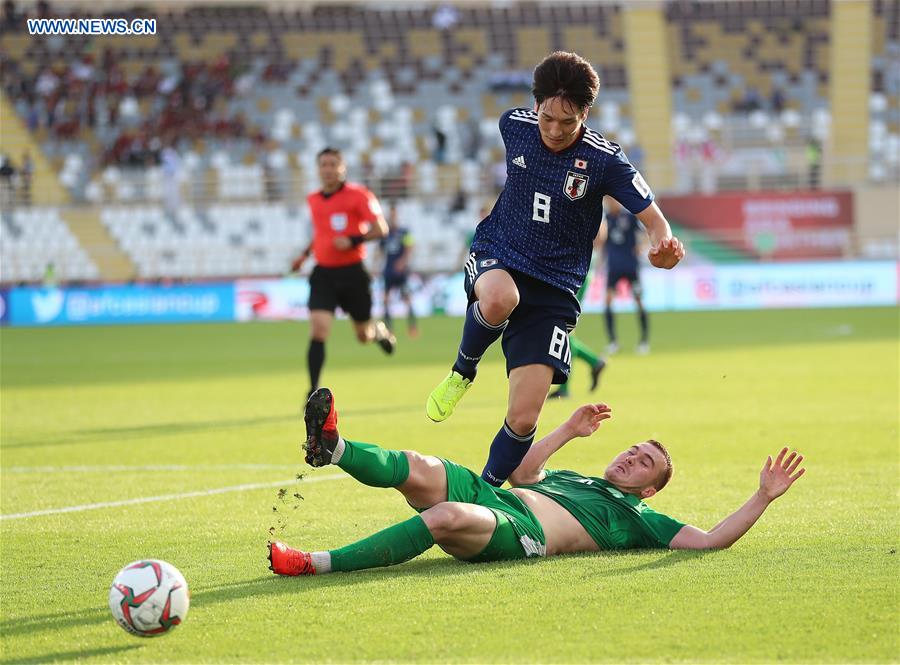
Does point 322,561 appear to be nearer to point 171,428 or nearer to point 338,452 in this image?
point 338,452

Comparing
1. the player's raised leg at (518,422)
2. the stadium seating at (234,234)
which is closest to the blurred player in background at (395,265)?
the stadium seating at (234,234)

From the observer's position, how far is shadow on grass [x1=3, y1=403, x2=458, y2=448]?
35.9 feet

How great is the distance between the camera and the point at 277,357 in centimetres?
1998

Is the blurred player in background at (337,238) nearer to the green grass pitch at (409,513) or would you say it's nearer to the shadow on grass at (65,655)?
the green grass pitch at (409,513)

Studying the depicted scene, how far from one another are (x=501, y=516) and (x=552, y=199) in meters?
1.75

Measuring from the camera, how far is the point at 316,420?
5.16 m

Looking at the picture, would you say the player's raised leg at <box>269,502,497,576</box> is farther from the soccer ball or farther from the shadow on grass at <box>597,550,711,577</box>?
the soccer ball

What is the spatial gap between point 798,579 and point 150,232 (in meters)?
31.2

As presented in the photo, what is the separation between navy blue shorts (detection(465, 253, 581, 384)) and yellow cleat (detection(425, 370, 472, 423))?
27cm

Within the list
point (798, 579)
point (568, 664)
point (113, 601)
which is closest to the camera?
point (568, 664)

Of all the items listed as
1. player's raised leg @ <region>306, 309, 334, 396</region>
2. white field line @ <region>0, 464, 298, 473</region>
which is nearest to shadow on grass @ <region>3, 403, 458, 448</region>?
player's raised leg @ <region>306, 309, 334, 396</region>

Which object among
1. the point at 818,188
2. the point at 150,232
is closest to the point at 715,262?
the point at 818,188

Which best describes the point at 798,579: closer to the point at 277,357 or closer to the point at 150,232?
the point at 277,357

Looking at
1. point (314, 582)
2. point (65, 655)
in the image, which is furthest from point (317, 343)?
point (65, 655)
